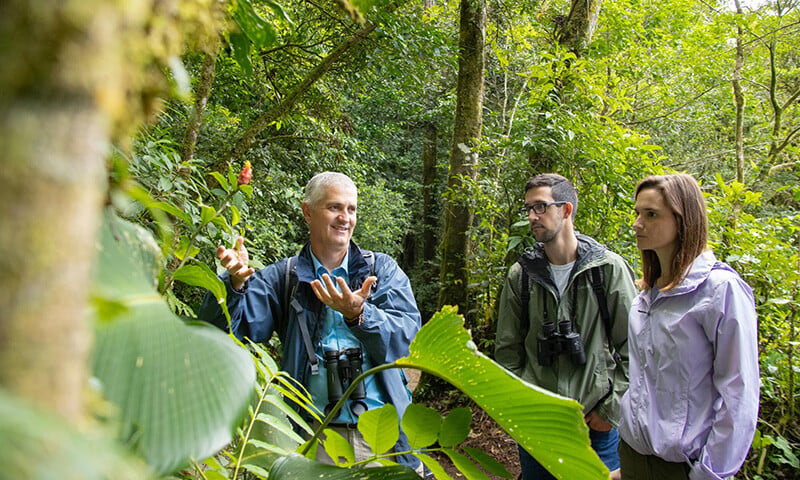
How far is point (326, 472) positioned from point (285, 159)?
766cm

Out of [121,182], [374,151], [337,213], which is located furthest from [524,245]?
[374,151]

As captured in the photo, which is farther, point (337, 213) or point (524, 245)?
point (524, 245)

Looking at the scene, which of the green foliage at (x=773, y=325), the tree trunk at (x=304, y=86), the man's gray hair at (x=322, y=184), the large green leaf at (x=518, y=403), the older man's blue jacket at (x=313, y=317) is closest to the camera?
the large green leaf at (x=518, y=403)

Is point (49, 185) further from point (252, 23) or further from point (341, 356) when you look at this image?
point (341, 356)

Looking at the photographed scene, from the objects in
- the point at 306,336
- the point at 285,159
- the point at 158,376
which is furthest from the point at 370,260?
the point at 285,159

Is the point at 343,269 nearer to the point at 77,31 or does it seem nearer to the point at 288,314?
the point at 288,314

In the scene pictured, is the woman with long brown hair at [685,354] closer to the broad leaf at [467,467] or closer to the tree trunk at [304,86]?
the broad leaf at [467,467]

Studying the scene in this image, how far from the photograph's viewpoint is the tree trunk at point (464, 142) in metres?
6.17

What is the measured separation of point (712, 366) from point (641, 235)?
2.17 feet

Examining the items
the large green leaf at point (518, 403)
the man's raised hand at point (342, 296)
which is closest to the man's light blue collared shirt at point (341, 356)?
the man's raised hand at point (342, 296)

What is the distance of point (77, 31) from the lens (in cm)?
23

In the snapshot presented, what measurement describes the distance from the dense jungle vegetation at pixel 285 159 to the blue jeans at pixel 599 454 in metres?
1.28

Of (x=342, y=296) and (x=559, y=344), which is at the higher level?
(x=342, y=296)

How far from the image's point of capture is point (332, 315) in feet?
7.95
